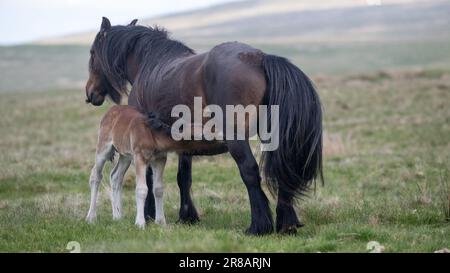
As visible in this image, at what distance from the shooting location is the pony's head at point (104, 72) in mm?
10482

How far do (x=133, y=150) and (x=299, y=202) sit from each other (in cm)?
231

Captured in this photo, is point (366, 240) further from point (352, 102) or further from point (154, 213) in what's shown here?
point (352, 102)

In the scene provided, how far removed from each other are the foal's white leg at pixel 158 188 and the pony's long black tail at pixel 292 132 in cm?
156

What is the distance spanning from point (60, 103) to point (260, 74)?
81.4 feet

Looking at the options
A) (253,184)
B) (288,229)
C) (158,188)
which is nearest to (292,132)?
(253,184)

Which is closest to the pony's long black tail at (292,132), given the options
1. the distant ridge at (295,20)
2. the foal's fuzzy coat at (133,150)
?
the foal's fuzzy coat at (133,150)

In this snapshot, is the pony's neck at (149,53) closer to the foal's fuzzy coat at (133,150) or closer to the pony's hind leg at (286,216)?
the foal's fuzzy coat at (133,150)

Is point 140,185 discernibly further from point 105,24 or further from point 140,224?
point 105,24

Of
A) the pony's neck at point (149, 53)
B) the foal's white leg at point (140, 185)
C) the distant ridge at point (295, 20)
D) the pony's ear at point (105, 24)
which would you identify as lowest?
the distant ridge at point (295, 20)

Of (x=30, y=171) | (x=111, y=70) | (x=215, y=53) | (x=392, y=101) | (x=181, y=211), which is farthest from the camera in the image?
(x=392, y=101)

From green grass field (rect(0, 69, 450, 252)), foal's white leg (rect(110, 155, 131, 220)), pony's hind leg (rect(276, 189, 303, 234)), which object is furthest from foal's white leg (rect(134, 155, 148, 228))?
pony's hind leg (rect(276, 189, 303, 234))

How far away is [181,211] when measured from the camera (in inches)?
371
